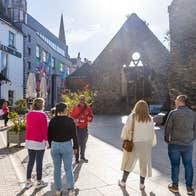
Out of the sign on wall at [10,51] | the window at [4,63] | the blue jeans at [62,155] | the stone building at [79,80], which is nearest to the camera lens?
the blue jeans at [62,155]

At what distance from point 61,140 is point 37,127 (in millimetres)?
733

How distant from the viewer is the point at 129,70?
29109 millimetres

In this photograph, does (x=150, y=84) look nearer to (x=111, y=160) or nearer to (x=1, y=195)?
(x=111, y=160)

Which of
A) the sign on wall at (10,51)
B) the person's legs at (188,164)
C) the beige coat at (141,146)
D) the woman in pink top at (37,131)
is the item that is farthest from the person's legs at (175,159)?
the sign on wall at (10,51)

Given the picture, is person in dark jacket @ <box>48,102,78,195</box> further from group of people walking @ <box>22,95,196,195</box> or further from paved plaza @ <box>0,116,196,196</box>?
paved plaza @ <box>0,116,196,196</box>

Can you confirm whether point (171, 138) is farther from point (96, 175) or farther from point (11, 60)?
point (11, 60)

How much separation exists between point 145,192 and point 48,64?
1690 inches

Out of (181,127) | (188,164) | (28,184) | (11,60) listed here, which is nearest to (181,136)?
(181,127)

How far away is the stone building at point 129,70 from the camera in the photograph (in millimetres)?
27219

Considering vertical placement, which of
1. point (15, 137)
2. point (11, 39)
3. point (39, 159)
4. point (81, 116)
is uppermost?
point (11, 39)

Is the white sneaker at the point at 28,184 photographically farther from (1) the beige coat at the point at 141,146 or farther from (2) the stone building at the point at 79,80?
(2) the stone building at the point at 79,80

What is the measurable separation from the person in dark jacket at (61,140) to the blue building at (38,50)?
20756 millimetres

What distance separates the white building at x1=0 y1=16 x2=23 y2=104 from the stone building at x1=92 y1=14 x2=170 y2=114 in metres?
9.63

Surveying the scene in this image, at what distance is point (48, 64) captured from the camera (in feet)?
153
